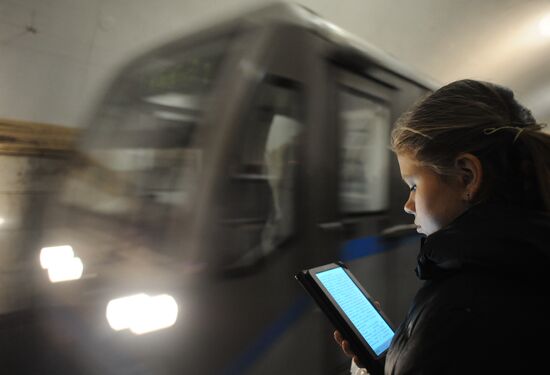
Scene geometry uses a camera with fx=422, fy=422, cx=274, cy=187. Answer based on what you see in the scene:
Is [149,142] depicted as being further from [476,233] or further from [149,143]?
[476,233]

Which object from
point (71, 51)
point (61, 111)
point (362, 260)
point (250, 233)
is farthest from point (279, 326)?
point (71, 51)

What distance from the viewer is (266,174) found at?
2055 millimetres

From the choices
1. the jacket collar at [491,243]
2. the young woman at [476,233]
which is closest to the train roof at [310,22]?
the young woman at [476,233]

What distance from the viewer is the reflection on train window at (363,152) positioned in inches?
96.2

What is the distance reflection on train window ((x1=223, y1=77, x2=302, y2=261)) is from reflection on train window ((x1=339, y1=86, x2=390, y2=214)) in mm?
392

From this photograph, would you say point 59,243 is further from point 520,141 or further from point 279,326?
point 520,141

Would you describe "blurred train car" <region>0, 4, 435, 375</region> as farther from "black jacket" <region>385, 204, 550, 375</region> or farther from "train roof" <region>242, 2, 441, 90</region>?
"black jacket" <region>385, 204, 550, 375</region>

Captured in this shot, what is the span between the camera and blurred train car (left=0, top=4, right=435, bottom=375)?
70.2 inches

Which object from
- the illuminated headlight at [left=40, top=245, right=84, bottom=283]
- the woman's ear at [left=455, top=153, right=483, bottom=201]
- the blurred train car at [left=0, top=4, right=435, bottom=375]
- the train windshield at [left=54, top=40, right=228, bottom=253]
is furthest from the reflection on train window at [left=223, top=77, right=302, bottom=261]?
the woman's ear at [left=455, top=153, right=483, bottom=201]

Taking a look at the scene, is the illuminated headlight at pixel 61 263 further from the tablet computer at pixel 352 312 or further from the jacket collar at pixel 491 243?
the jacket collar at pixel 491 243

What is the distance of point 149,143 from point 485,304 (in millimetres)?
1925

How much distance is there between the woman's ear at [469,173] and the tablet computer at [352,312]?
44cm

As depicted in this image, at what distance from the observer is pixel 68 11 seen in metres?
3.41

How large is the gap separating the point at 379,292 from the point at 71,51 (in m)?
3.09
